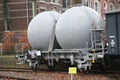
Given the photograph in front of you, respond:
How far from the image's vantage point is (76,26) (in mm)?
26656

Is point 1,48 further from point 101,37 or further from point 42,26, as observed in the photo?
point 101,37

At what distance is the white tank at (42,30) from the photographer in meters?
29.5

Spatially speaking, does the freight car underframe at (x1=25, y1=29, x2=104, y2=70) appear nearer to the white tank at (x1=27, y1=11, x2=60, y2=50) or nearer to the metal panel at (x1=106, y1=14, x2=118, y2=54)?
the metal panel at (x1=106, y1=14, x2=118, y2=54)

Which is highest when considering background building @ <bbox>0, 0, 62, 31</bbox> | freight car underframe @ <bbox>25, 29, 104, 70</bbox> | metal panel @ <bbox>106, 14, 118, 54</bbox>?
background building @ <bbox>0, 0, 62, 31</bbox>

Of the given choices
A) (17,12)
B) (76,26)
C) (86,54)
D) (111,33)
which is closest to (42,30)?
(76,26)

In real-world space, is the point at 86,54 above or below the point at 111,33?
below

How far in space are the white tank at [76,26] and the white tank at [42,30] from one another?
5.71ft

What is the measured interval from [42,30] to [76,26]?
13.1 feet

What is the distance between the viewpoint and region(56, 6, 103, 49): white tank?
86.2 feet

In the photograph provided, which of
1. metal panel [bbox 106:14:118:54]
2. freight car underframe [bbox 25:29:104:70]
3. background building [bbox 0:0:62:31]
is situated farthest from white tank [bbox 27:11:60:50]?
background building [bbox 0:0:62:31]

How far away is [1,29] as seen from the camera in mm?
66750

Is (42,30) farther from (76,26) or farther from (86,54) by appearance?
(86,54)

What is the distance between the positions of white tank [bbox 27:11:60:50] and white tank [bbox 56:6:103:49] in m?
1.74

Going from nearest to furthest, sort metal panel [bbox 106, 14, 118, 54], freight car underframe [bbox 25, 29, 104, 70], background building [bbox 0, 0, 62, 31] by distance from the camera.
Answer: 1. metal panel [bbox 106, 14, 118, 54]
2. freight car underframe [bbox 25, 29, 104, 70]
3. background building [bbox 0, 0, 62, 31]
